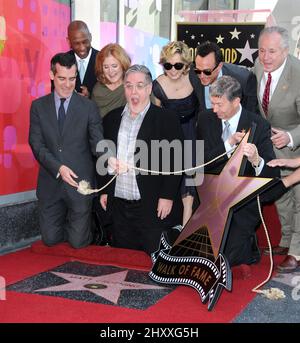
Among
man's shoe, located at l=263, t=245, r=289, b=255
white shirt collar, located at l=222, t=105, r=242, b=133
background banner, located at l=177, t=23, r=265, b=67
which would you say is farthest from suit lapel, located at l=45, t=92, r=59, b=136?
background banner, located at l=177, t=23, r=265, b=67

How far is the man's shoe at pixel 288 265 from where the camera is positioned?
13.7 feet

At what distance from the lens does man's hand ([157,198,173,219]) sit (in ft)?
13.8

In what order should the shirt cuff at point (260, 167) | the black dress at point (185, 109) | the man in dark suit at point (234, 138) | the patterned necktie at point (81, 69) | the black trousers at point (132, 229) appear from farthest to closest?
the patterned necktie at point (81, 69), the black dress at point (185, 109), the black trousers at point (132, 229), the man in dark suit at point (234, 138), the shirt cuff at point (260, 167)

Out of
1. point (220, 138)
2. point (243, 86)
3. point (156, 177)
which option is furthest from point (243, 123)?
point (156, 177)

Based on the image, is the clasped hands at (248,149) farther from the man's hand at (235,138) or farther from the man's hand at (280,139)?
the man's hand at (280,139)

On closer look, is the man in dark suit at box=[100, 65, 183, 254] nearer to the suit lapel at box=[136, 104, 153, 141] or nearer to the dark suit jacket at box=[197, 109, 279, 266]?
the suit lapel at box=[136, 104, 153, 141]

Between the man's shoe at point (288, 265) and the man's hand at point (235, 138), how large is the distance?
98cm

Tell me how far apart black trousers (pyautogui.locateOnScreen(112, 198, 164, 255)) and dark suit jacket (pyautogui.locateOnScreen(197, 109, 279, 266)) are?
554 millimetres

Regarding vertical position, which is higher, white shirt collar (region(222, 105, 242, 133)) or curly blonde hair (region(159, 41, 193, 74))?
curly blonde hair (region(159, 41, 193, 74))

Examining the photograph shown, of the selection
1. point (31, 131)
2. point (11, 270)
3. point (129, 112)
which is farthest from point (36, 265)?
point (129, 112)
